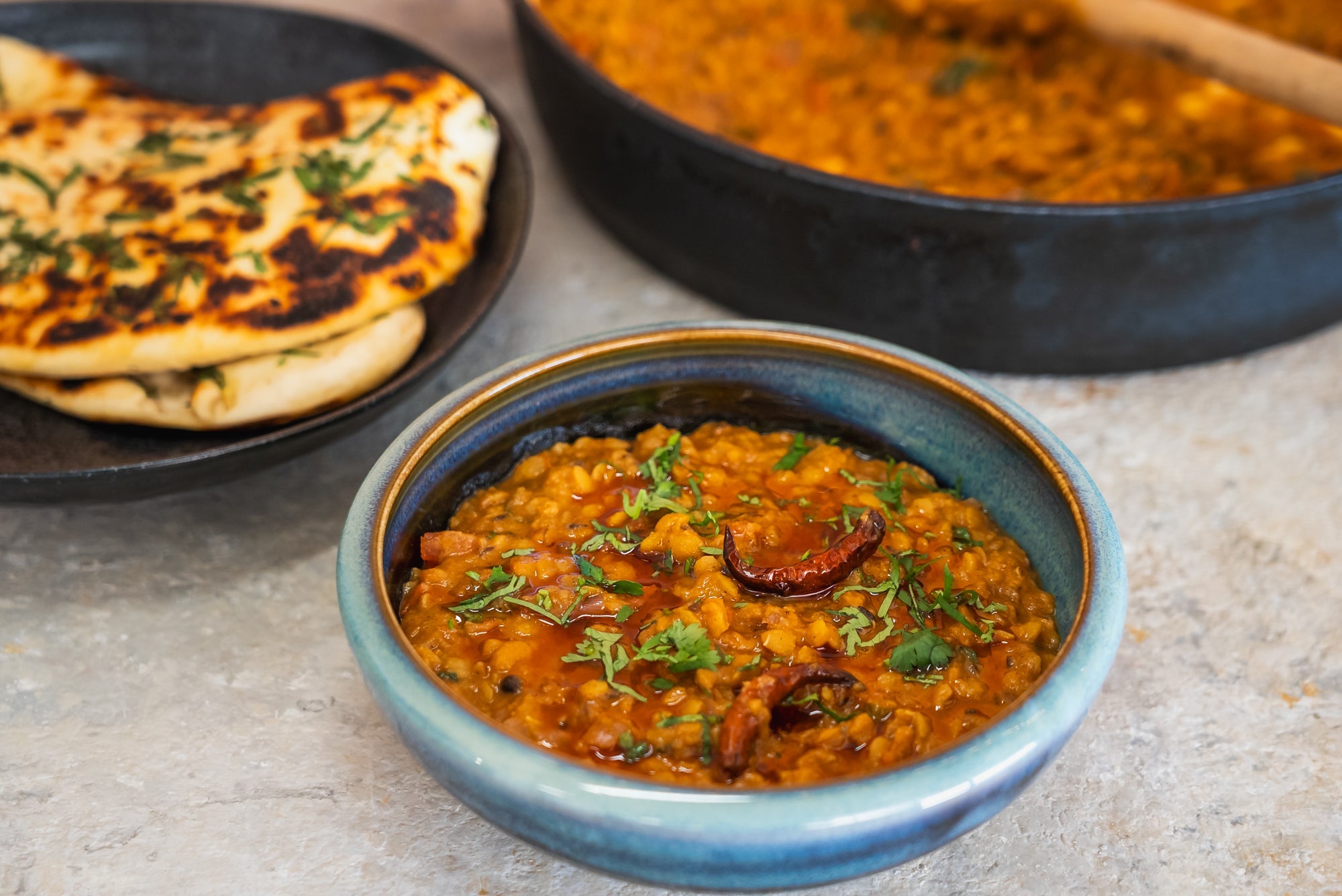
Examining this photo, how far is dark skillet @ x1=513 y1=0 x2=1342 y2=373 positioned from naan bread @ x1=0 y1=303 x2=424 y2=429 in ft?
2.81

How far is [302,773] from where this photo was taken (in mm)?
1828

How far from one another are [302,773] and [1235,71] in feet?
8.87

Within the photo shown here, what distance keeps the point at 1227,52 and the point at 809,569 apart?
2.08 meters

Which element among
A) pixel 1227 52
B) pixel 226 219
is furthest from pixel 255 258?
pixel 1227 52

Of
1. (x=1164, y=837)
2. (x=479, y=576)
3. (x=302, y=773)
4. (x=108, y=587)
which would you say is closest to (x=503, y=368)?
(x=479, y=576)

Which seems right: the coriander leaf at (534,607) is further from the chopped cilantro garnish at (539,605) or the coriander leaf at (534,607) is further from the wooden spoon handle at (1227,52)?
the wooden spoon handle at (1227,52)

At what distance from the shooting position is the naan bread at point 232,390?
83.9 inches

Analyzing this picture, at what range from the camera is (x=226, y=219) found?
2.31 m

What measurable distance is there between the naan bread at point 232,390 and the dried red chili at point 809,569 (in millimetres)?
936

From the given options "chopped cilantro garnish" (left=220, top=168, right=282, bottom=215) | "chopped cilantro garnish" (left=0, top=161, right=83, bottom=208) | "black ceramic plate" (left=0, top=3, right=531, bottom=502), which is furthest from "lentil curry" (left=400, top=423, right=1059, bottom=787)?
"chopped cilantro garnish" (left=0, top=161, right=83, bottom=208)

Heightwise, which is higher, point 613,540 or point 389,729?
point 613,540

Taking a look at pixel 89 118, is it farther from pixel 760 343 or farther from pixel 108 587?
pixel 760 343

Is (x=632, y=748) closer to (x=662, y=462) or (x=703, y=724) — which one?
(x=703, y=724)

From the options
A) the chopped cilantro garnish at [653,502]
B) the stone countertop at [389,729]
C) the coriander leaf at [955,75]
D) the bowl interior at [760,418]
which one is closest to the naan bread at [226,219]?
the stone countertop at [389,729]
